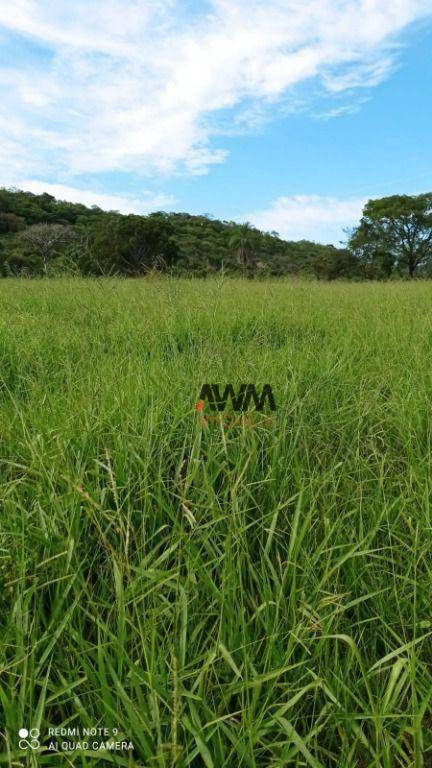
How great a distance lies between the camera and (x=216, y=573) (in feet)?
3.53

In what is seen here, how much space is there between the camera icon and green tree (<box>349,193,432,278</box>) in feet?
131

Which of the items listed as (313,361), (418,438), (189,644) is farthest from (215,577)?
(313,361)

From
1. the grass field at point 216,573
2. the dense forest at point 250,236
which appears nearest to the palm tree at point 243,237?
the dense forest at point 250,236

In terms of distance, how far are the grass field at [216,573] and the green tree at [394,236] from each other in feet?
126

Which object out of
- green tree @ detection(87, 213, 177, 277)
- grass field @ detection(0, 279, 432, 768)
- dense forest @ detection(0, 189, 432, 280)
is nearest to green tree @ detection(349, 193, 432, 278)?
dense forest @ detection(0, 189, 432, 280)

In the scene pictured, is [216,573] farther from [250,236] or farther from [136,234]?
[250,236]

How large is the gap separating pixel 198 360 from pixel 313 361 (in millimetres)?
674

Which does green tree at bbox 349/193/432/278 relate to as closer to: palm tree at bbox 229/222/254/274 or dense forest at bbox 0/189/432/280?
dense forest at bbox 0/189/432/280

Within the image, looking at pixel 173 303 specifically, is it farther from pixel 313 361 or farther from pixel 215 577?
pixel 215 577

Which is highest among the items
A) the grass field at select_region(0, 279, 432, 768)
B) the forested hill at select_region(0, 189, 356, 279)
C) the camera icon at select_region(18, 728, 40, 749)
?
the forested hill at select_region(0, 189, 356, 279)

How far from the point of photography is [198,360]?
2.18m

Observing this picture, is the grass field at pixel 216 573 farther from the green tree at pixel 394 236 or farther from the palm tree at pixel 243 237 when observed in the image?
the green tree at pixel 394 236

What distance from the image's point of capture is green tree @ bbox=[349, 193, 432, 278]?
116 feet

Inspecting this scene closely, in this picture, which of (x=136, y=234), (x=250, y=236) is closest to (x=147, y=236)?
(x=136, y=234)
